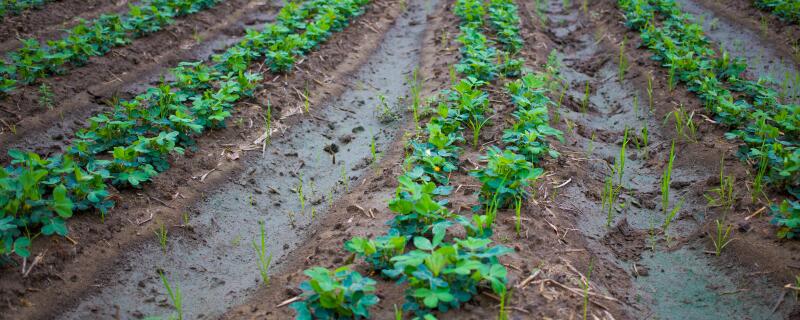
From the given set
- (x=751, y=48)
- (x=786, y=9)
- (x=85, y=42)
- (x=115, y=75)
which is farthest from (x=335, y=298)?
(x=786, y=9)

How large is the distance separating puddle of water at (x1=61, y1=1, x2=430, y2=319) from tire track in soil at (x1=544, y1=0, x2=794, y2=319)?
71.8 inches

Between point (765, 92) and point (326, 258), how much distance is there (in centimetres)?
409

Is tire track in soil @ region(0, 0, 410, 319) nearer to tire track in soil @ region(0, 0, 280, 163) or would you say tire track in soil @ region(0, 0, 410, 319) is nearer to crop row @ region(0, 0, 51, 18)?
tire track in soil @ region(0, 0, 280, 163)

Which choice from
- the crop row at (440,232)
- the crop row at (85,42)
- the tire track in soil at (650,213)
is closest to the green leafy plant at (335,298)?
the crop row at (440,232)

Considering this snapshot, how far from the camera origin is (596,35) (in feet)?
26.1

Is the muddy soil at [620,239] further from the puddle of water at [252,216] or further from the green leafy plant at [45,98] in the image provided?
the green leafy plant at [45,98]

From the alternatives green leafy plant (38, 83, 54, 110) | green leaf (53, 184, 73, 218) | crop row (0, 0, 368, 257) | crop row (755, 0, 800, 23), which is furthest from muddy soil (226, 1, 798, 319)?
green leafy plant (38, 83, 54, 110)

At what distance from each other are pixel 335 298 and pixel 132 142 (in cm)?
259

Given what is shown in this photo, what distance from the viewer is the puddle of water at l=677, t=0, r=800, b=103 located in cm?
634

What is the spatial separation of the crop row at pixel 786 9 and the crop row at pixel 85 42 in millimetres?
7454

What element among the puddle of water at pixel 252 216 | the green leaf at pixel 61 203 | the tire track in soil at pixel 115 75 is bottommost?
the puddle of water at pixel 252 216

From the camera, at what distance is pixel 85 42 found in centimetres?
646

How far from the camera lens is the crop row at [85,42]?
19.1 feet

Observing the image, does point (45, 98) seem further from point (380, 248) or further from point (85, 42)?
point (380, 248)
